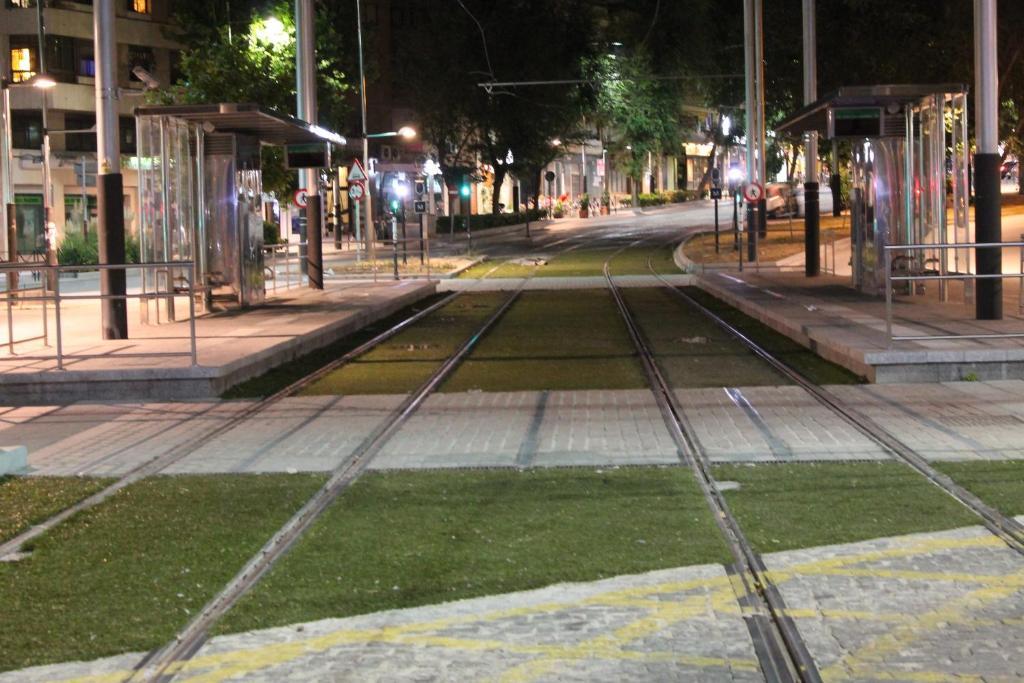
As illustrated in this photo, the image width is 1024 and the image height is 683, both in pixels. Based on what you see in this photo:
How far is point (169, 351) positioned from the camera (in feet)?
55.3

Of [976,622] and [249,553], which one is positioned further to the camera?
[249,553]

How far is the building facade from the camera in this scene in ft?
195

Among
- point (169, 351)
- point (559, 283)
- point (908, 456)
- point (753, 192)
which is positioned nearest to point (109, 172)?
point (169, 351)

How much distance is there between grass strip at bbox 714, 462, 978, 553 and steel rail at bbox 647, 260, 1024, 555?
9 cm

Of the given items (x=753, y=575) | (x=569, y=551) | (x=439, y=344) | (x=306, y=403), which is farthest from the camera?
(x=439, y=344)

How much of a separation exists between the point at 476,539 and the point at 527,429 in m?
4.08

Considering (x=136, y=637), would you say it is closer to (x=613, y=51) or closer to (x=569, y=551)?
(x=569, y=551)

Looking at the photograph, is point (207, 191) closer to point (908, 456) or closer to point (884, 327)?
point (884, 327)

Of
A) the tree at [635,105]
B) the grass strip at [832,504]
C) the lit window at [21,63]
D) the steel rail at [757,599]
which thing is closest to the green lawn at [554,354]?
the steel rail at [757,599]

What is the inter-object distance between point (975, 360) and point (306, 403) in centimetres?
707

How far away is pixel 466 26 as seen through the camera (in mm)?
67188

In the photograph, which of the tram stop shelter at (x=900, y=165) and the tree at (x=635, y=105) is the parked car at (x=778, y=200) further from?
the tram stop shelter at (x=900, y=165)

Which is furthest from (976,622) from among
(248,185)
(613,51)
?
(613,51)

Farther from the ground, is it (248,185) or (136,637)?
(248,185)
